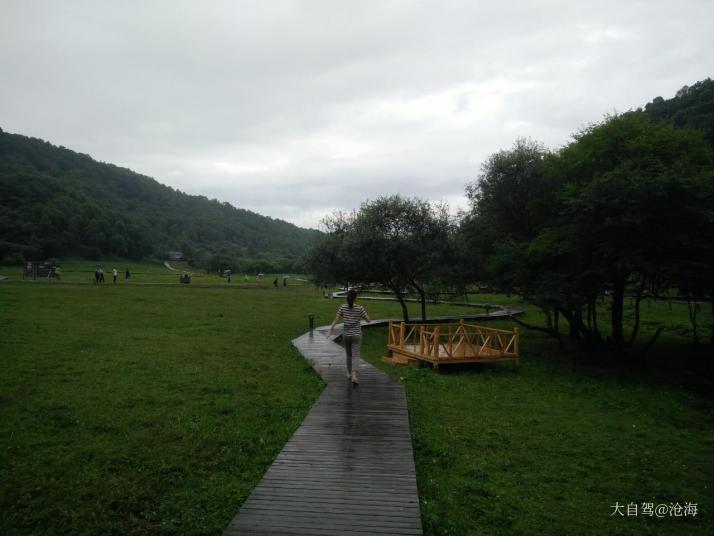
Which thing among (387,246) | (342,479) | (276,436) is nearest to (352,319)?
(276,436)

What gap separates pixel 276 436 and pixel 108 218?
112755mm

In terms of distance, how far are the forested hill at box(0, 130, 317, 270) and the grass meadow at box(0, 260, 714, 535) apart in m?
64.2

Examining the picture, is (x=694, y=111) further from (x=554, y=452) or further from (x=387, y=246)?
(x=554, y=452)

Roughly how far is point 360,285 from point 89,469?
61.4 ft

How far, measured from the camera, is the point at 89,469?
20.9ft

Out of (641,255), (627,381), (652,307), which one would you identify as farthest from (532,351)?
(652,307)

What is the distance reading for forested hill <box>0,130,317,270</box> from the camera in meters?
87.0

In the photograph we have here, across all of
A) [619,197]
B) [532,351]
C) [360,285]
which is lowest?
[532,351]

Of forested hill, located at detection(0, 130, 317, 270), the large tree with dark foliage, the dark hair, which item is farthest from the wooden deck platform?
forested hill, located at detection(0, 130, 317, 270)

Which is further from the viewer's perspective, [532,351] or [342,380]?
[532,351]

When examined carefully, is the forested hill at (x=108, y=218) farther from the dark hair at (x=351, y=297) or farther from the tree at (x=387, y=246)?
the dark hair at (x=351, y=297)

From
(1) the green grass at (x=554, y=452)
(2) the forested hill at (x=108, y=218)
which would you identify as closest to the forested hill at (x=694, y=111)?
(1) the green grass at (x=554, y=452)

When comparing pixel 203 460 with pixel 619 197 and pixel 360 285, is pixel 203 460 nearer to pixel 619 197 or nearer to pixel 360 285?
pixel 619 197

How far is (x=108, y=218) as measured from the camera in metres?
104
